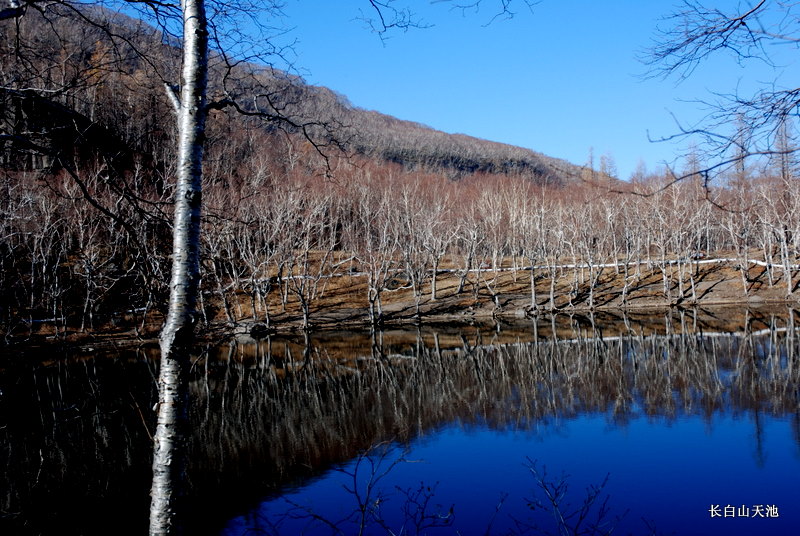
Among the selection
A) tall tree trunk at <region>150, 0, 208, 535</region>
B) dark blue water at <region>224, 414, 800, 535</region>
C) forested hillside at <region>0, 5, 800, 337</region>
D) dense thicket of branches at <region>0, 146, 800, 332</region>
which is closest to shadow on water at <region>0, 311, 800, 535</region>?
dark blue water at <region>224, 414, 800, 535</region>

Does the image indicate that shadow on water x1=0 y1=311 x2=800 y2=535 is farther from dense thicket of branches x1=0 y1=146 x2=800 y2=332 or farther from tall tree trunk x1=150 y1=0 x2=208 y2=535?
dense thicket of branches x1=0 y1=146 x2=800 y2=332

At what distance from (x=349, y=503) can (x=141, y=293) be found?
268 inches

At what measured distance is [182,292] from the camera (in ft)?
10.7

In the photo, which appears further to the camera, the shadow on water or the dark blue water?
the shadow on water

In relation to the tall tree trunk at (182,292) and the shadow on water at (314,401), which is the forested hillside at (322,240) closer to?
the shadow on water at (314,401)

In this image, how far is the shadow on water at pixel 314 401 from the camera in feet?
33.7

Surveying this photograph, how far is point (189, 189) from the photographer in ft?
10.8

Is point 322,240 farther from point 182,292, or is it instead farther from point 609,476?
point 182,292

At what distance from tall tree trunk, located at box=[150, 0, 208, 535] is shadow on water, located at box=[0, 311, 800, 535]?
4001 millimetres

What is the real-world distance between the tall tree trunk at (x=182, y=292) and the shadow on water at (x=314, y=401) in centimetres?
400

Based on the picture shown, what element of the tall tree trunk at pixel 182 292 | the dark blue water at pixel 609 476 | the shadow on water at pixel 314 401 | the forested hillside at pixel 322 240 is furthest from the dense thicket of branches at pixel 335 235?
the tall tree trunk at pixel 182 292

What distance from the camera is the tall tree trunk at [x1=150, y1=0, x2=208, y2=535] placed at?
3250mm

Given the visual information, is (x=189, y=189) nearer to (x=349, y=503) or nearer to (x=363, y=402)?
(x=349, y=503)

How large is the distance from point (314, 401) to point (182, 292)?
13.4m
